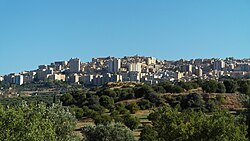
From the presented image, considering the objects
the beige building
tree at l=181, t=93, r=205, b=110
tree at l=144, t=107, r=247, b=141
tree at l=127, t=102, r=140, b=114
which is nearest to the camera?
tree at l=144, t=107, r=247, b=141

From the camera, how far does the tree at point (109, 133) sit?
32094 mm

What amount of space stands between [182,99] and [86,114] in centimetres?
1461

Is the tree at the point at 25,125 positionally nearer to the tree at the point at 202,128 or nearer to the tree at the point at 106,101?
the tree at the point at 202,128

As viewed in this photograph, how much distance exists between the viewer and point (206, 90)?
231 feet

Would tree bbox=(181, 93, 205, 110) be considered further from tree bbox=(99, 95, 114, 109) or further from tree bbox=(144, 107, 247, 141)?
tree bbox=(144, 107, 247, 141)

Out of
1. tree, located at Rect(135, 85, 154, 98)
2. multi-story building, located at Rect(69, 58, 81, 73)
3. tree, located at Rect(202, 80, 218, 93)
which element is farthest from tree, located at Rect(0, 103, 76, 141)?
multi-story building, located at Rect(69, 58, 81, 73)

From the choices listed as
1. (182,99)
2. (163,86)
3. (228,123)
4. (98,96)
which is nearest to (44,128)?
(228,123)

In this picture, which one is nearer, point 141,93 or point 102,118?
point 102,118

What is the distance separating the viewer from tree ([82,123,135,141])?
32.1 metres

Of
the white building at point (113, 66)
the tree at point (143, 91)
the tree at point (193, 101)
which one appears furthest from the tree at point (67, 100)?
the white building at point (113, 66)

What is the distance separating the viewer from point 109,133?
32.6 m

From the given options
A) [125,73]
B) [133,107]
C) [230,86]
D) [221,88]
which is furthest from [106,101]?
[125,73]

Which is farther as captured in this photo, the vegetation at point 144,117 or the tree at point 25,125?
the vegetation at point 144,117

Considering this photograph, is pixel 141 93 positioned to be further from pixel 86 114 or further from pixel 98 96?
pixel 86 114
